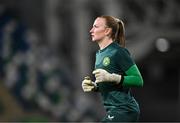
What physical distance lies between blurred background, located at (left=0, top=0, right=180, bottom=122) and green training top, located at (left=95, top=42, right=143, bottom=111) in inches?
444

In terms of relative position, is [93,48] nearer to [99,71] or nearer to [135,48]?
[135,48]

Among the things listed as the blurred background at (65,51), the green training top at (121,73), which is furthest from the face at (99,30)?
the blurred background at (65,51)

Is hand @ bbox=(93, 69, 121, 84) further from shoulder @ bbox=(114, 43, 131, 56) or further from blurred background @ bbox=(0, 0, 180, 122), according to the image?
blurred background @ bbox=(0, 0, 180, 122)

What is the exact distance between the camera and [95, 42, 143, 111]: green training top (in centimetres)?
577

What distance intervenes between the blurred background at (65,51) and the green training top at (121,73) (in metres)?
11.3

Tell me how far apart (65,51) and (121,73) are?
1261 centimetres

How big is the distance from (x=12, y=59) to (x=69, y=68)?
1.67 metres

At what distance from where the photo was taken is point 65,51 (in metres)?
18.4

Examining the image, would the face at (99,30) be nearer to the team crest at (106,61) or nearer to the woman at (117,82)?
the woman at (117,82)

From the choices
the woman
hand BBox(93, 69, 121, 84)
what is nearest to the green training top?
the woman

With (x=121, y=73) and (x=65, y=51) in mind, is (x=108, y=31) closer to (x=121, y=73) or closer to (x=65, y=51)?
(x=121, y=73)

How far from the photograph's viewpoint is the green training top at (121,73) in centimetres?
577

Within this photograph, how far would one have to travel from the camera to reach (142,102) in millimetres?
19359

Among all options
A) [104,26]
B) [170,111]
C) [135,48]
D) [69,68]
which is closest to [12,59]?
[69,68]
